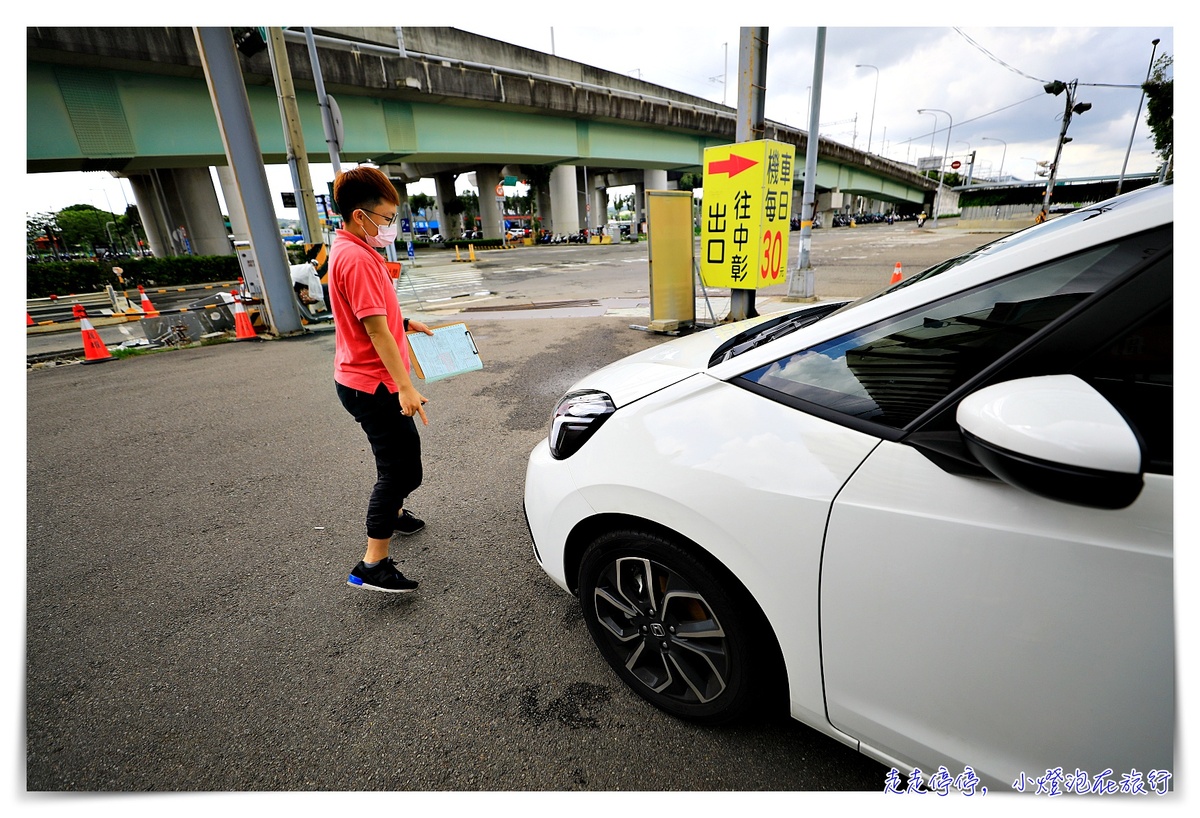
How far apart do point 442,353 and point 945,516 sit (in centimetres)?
225

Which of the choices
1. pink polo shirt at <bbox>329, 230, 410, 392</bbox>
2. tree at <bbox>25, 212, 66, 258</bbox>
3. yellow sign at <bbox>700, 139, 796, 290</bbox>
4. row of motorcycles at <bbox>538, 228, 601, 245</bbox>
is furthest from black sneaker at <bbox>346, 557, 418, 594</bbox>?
tree at <bbox>25, 212, 66, 258</bbox>

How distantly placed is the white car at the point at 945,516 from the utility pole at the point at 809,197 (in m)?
9.41

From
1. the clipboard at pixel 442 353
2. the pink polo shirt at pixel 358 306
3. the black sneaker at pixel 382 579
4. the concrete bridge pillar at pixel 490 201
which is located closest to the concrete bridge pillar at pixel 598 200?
the concrete bridge pillar at pixel 490 201

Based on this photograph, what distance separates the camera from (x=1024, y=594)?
1.03 m

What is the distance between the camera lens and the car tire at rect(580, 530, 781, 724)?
151 cm

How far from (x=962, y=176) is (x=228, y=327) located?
95.3 metres

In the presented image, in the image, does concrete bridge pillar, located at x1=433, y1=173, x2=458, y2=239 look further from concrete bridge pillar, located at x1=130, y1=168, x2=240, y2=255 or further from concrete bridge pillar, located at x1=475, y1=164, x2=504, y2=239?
concrete bridge pillar, located at x1=130, y1=168, x2=240, y2=255

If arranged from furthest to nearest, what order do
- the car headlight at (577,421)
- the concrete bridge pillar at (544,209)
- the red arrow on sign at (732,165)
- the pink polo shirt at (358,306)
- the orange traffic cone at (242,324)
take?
the concrete bridge pillar at (544,209) < the orange traffic cone at (242,324) < the red arrow on sign at (732,165) < the pink polo shirt at (358,306) < the car headlight at (577,421)

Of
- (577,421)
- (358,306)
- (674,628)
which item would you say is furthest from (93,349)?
(674,628)

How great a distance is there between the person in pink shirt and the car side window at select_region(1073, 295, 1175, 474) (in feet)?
6.68

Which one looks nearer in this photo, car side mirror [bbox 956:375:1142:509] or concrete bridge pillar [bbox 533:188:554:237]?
car side mirror [bbox 956:375:1142:509]

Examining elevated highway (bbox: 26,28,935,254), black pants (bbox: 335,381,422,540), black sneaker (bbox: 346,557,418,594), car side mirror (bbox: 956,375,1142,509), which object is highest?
elevated highway (bbox: 26,28,935,254)

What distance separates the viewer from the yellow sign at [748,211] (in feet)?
22.5

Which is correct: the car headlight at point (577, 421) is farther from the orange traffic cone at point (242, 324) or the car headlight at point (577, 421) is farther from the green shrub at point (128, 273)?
the green shrub at point (128, 273)
